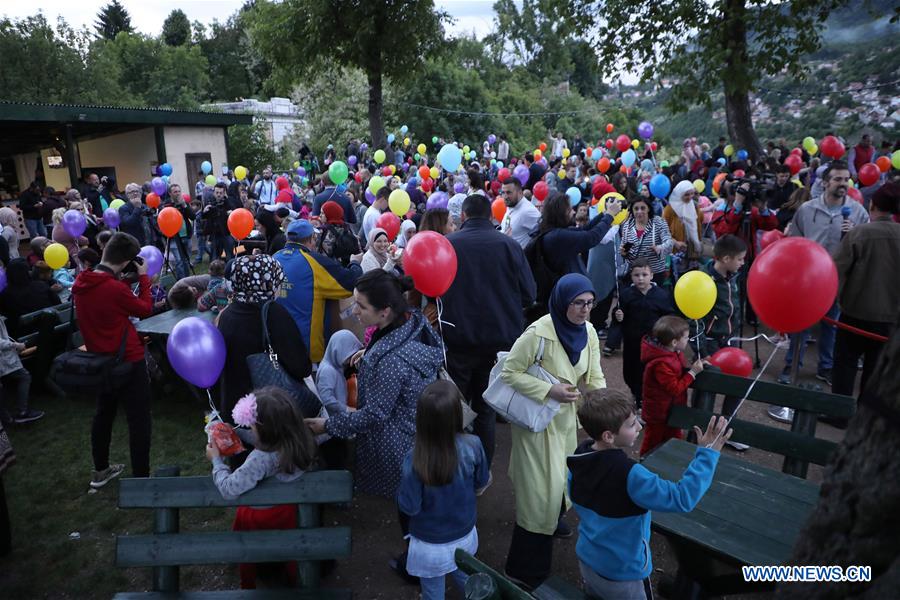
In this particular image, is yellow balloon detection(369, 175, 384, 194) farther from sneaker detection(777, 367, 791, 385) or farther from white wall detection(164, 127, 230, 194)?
white wall detection(164, 127, 230, 194)

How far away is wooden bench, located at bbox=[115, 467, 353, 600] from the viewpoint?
2596 millimetres

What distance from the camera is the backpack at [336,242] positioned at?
19.9 feet

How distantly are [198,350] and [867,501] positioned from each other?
3.00 meters

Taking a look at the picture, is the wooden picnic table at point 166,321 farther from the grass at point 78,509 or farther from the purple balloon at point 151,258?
the grass at point 78,509

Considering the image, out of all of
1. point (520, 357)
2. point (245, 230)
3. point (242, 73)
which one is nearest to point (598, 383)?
point (520, 357)

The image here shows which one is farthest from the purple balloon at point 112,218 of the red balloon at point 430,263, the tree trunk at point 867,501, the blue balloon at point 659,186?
the tree trunk at point 867,501

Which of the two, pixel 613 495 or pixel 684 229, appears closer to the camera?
pixel 613 495

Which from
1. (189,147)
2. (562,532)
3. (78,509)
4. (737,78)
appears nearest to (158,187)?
(189,147)

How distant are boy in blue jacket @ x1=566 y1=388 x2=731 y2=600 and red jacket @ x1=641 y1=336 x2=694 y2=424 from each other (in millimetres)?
1400

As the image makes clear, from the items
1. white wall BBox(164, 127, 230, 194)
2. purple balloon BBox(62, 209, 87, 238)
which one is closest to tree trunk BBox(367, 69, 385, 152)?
white wall BBox(164, 127, 230, 194)

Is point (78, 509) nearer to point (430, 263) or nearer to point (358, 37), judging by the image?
point (430, 263)

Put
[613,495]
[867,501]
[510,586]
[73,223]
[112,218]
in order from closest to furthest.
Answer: [867,501] → [510,586] → [613,495] → [73,223] → [112,218]

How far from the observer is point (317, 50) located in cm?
1997

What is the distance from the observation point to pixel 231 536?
262 centimetres
